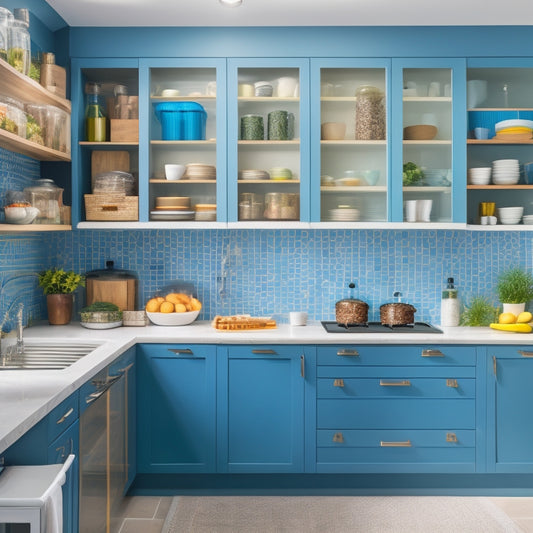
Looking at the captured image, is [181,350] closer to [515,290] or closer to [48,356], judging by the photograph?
[48,356]

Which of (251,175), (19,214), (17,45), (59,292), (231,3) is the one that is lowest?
(59,292)

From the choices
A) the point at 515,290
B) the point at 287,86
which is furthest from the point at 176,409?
the point at 515,290

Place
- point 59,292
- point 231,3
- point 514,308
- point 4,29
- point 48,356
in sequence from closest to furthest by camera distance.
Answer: point 4,29, point 48,356, point 231,3, point 59,292, point 514,308

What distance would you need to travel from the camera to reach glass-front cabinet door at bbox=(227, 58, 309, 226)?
3.32 metres

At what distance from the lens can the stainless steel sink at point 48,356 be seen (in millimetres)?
2615

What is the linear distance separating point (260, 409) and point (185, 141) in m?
1.55

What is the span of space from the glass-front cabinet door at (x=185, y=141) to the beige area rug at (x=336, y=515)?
1.53 m

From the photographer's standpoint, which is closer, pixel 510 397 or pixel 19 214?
pixel 19 214

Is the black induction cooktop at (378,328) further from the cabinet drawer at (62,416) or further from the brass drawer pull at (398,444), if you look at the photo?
the cabinet drawer at (62,416)

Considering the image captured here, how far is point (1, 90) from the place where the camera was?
108 inches

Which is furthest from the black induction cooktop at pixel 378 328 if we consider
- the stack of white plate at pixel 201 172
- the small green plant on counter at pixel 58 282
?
the small green plant on counter at pixel 58 282

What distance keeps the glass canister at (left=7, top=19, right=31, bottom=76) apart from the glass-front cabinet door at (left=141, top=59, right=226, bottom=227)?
0.81 metres

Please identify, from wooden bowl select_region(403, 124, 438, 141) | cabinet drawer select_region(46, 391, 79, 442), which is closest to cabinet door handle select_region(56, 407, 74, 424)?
cabinet drawer select_region(46, 391, 79, 442)

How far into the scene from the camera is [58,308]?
338cm
